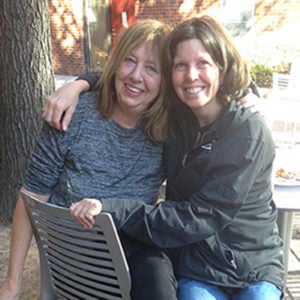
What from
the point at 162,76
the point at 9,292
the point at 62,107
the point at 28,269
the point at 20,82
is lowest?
the point at 28,269

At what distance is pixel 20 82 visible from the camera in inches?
128

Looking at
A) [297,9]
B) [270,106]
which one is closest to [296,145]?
[270,106]

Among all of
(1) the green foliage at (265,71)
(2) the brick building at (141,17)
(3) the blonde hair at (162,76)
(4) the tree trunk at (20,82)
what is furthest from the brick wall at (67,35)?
(3) the blonde hair at (162,76)

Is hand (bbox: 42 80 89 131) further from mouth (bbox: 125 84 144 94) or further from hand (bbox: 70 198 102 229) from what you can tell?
hand (bbox: 70 198 102 229)

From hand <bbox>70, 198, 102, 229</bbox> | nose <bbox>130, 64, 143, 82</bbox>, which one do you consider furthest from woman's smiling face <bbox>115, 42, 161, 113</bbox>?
hand <bbox>70, 198, 102, 229</bbox>

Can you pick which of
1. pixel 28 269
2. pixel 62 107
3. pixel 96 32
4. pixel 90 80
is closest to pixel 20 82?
pixel 28 269

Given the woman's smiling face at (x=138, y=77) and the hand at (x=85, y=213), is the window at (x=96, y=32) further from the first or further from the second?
the hand at (x=85, y=213)

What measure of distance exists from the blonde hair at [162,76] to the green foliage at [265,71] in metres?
7.19

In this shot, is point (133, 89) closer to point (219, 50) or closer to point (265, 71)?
point (219, 50)

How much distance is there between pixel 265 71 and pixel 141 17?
3.05 meters

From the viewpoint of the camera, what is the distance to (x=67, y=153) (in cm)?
184

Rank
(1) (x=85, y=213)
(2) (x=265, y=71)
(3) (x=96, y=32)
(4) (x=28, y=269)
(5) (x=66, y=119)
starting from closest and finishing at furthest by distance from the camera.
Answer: (1) (x=85, y=213), (5) (x=66, y=119), (4) (x=28, y=269), (2) (x=265, y=71), (3) (x=96, y=32)

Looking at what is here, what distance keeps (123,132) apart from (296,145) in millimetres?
4090

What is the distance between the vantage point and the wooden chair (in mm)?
1476
